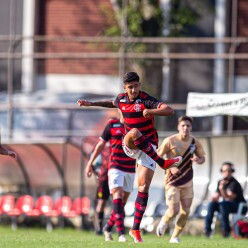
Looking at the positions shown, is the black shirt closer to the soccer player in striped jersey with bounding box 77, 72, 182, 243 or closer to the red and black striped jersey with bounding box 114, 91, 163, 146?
the soccer player in striped jersey with bounding box 77, 72, 182, 243

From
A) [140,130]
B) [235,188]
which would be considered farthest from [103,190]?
[140,130]

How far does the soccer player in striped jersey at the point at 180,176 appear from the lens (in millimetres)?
19469

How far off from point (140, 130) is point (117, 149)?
2.83 m

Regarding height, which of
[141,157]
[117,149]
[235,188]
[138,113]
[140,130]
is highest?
[138,113]

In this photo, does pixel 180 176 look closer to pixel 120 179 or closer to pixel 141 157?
pixel 120 179

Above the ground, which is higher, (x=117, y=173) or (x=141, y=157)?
(x=141, y=157)

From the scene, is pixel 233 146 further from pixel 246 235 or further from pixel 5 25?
pixel 5 25

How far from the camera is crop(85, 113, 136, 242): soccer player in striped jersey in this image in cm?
1911

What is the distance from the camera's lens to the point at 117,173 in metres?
19.5

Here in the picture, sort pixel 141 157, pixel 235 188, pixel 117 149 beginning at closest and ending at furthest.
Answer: pixel 141 157 < pixel 117 149 < pixel 235 188

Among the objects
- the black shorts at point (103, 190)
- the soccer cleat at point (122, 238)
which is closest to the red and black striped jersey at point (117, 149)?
the soccer cleat at point (122, 238)

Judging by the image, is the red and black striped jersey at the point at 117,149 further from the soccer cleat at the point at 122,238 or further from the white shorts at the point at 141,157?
the white shorts at the point at 141,157

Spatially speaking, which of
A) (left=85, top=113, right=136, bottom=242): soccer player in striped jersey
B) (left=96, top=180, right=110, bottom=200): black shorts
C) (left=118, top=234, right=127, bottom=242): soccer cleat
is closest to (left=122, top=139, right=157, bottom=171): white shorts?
(left=118, top=234, right=127, bottom=242): soccer cleat

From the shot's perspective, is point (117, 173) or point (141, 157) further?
point (117, 173)
